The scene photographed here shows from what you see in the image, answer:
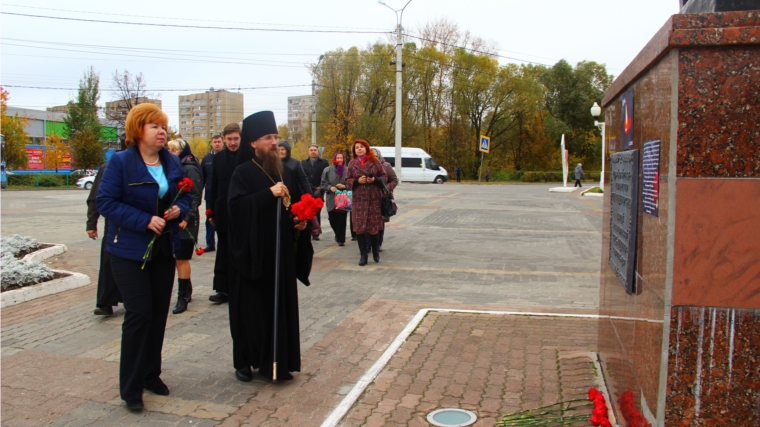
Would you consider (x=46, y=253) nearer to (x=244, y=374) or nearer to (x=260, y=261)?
(x=244, y=374)

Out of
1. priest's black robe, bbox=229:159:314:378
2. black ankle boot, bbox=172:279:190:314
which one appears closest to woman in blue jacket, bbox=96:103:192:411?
priest's black robe, bbox=229:159:314:378

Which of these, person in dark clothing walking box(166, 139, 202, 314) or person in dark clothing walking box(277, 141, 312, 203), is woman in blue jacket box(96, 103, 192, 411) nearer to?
person in dark clothing walking box(277, 141, 312, 203)

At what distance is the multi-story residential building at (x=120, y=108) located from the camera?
158ft

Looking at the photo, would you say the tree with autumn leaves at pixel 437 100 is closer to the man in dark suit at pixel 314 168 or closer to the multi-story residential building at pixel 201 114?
the multi-story residential building at pixel 201 114

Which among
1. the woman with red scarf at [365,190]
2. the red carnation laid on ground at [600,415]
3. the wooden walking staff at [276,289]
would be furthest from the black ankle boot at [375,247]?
the red carnation laid on ground at [600,415]

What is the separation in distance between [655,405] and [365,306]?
4.12 metres

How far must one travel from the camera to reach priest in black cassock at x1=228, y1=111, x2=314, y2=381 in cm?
424

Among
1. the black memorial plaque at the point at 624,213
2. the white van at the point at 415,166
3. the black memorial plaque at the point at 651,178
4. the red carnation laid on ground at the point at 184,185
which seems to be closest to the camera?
the black memorial plaque at the point at 651,178

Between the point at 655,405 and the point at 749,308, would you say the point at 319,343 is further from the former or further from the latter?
the point at 749,308

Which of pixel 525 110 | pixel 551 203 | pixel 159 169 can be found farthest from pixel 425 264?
pixel 525 110

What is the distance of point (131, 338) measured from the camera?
3.90m

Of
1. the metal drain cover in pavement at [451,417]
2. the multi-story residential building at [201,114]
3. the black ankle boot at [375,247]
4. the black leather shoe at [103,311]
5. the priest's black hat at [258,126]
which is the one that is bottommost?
the metal drain cover in pavement at [451,417]

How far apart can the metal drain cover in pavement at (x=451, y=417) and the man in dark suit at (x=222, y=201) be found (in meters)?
2.87

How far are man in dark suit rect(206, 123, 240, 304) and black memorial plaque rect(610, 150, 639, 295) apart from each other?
3570 millimetres
